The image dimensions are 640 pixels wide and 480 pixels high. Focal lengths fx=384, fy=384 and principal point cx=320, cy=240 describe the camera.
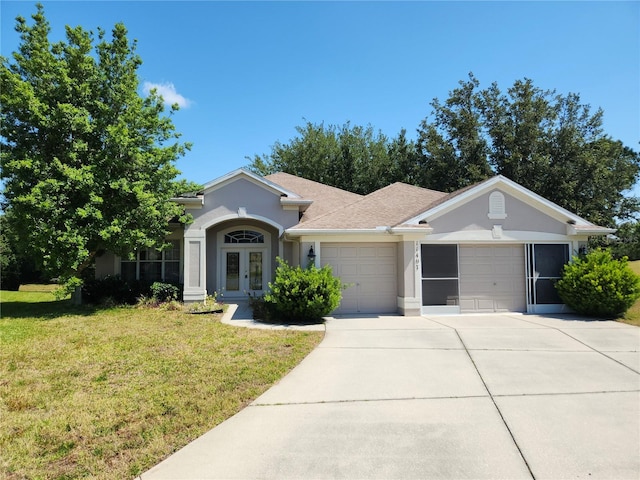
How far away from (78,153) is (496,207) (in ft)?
46.5

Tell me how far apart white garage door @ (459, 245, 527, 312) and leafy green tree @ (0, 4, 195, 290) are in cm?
1014

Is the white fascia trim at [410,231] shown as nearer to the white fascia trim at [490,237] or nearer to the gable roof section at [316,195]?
the white fascia trim at [490,237]

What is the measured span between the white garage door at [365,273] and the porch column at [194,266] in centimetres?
473

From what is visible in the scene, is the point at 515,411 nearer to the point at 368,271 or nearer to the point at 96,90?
the point at 368,271

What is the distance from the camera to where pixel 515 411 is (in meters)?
4.87

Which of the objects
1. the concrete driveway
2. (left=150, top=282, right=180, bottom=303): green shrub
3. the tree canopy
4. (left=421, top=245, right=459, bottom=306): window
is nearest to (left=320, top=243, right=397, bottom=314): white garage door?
(left=421, top=245, right=459, bottom=306): window

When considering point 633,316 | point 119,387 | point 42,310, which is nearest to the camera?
point 119,387

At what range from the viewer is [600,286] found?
11398mm

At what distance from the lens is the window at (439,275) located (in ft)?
41.3

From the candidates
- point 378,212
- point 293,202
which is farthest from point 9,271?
point 378,212

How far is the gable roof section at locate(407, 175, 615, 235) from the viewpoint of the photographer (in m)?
12.5

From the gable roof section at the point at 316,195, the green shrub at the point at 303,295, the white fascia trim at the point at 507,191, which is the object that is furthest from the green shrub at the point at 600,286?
the gable roof section at the point at 316,195

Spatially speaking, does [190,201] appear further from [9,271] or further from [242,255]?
[9,271]

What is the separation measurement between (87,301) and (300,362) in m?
11.8
